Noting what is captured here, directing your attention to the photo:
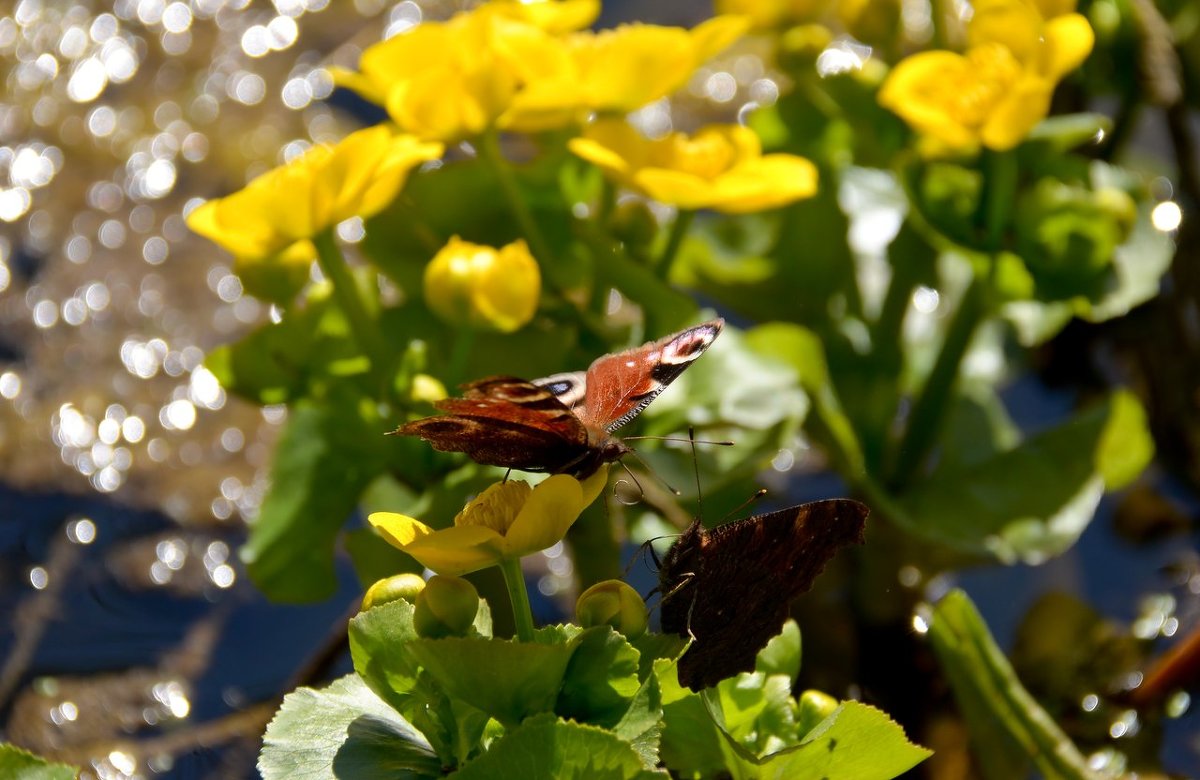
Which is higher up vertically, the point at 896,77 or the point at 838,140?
the point at 896,77

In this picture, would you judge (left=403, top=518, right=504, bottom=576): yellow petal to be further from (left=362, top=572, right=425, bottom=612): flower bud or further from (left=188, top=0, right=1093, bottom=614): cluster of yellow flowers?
(left=188, top=0, right=1093, bottom=614): cluster of yellow flowers

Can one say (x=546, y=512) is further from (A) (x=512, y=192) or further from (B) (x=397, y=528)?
(A) (x=512, y=192)

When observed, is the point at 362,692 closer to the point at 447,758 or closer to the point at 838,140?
the point at 447,758

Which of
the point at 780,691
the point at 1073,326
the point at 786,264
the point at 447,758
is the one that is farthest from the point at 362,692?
the point at 1073,326

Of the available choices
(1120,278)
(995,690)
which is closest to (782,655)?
(995,690)

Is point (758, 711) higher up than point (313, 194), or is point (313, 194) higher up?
point (313, 194)

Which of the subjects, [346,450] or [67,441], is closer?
[346,450]
